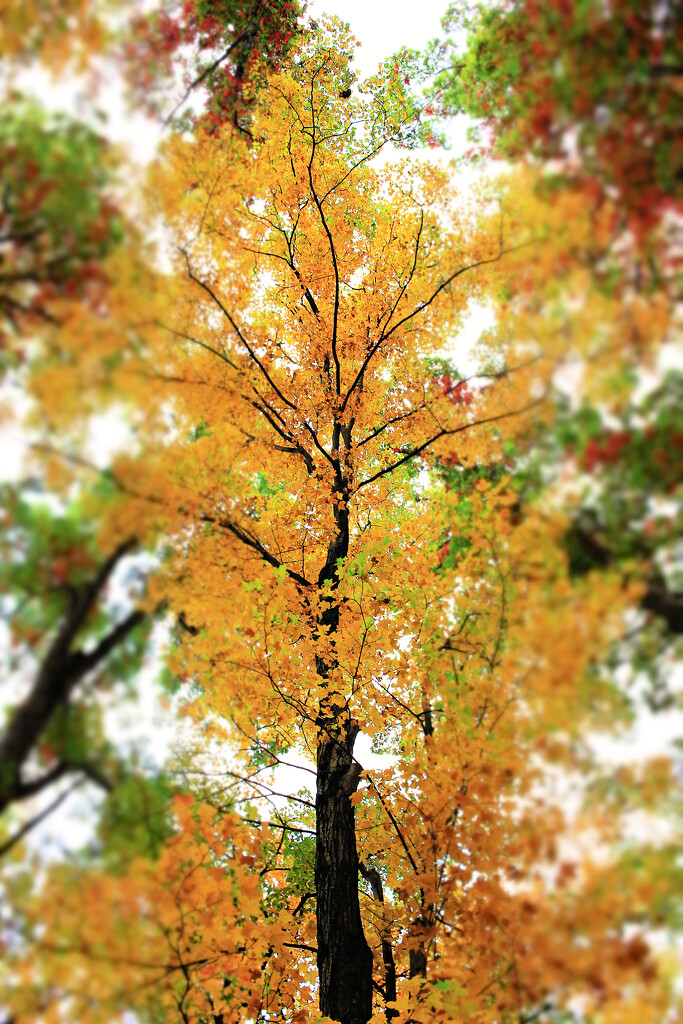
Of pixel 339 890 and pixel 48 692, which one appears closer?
pixel 48 692

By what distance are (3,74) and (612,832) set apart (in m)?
3.79

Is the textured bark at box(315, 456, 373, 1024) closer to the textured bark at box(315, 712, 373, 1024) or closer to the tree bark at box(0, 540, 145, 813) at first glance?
the textured bark at box(315, 712, 373, 1024)

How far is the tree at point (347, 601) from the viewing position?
249 cm

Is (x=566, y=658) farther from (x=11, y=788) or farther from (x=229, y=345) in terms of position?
(x=229, y=345)

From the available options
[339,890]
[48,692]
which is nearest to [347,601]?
[339,890]

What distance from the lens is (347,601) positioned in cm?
657

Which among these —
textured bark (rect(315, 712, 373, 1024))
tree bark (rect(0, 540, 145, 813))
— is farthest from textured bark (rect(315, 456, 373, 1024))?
tree bark (rect(0, 540, 145, 813))

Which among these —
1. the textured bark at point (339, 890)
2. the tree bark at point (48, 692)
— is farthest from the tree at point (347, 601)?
the tree bark at point (48, 692)

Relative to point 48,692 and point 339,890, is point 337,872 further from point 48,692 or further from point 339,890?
point 48,692

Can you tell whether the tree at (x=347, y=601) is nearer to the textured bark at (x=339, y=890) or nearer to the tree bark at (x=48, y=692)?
the textured bark at (x=339, y=890)

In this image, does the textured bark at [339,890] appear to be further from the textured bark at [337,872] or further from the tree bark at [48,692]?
the tree bark at [48,692]

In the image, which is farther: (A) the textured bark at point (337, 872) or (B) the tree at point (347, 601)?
(A) the textured bark at point (337, 872)

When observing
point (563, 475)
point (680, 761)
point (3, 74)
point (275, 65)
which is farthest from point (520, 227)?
point (275, 65)

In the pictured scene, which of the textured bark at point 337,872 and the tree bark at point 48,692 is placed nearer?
the tree bark at point 48,692
